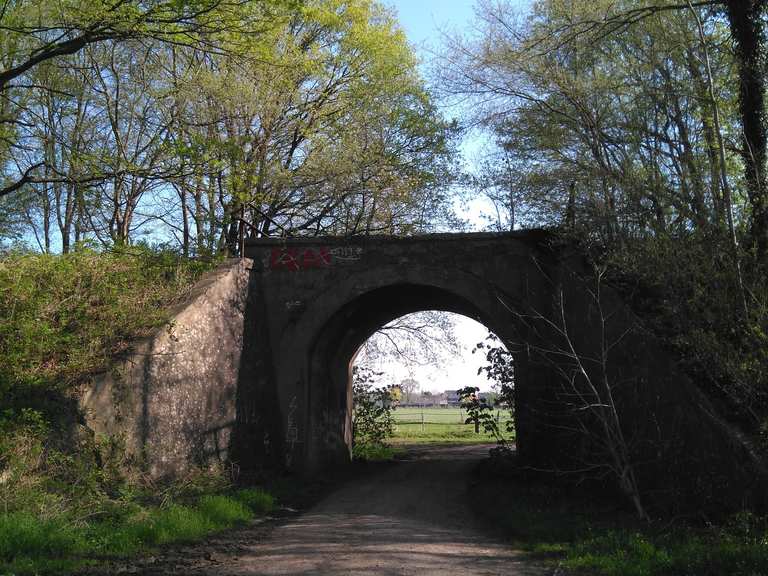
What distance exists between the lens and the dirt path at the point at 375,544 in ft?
19.6

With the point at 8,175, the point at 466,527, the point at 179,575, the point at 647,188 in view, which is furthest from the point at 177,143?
the point at 8,175

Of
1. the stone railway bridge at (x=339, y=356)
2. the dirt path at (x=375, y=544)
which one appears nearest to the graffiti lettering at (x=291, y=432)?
the stone railway bridge at (x=339, y=356)

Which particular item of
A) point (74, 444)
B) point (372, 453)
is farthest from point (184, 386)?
point (372, 453)

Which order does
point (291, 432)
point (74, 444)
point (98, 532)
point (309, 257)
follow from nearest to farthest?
point (98, 532), point (74, 444), point (291, 432), point (309, 257)

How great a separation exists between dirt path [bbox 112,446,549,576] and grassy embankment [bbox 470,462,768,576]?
445 mm

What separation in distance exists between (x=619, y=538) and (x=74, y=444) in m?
6.25

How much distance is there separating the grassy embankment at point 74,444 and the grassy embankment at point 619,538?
11.9 feet

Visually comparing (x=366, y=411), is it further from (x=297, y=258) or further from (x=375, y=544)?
(x=375, y=544)

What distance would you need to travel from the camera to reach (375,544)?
701 centimetres

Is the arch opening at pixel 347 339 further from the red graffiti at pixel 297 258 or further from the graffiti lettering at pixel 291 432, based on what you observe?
the red graffiti at pixel 297 258

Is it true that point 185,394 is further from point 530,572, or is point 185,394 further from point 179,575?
point 530,572

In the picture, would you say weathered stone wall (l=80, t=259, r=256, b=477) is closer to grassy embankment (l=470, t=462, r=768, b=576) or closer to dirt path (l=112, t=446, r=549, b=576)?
dirt path (l=112, t=446, r=549, b=576)

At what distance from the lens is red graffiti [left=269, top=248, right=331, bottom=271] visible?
13.2 m

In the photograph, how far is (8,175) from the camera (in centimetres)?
1859
